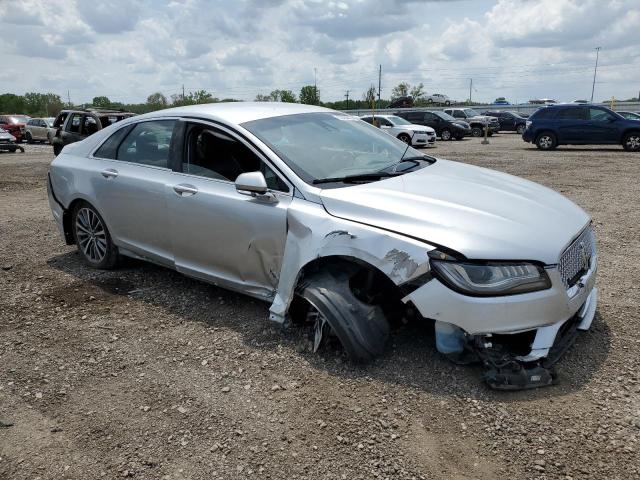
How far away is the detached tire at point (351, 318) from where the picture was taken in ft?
10.5

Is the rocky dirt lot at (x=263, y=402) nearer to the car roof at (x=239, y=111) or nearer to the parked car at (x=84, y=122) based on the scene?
the car roof at (x=239, y=111)

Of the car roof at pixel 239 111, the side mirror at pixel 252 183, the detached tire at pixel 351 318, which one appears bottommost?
the detached tire at pixel 351 318

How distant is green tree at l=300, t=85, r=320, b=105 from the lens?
236ft

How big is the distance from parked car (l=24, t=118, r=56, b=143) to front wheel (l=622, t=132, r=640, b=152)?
2678cm

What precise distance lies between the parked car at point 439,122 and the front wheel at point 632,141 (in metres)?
9.69

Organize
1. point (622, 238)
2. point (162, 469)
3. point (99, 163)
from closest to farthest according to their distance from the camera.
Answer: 1. point (162, 469)
2. point (99, 163)
3. point (622, 238)

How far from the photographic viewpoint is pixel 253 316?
4.09m

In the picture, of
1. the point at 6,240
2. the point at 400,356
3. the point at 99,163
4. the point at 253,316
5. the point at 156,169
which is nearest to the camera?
the point at 400,356

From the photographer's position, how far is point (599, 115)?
18641 millimetres

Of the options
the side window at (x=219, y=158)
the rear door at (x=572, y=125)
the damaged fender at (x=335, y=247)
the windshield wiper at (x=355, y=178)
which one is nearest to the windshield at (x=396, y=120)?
the rear door at (x=572, y=125)

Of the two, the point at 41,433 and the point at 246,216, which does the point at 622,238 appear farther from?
the point at 41,433

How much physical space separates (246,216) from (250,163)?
16.3 inches

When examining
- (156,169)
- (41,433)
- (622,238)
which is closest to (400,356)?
(41,433)

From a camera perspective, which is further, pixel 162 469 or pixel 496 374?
pixel 496 374
